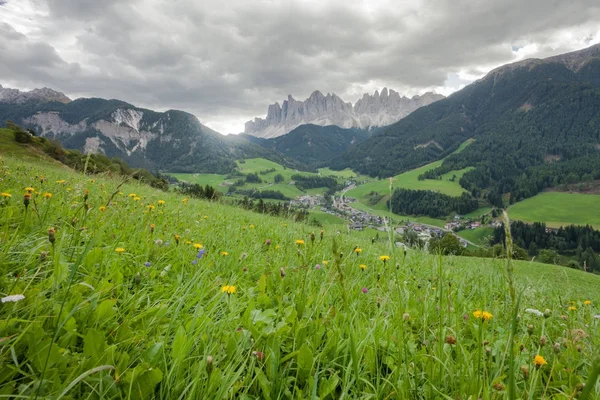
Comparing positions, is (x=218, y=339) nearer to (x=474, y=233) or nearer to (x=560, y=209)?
(x=474, y=233)

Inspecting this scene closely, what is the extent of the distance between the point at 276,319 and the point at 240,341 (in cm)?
52

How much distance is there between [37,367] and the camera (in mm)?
1282

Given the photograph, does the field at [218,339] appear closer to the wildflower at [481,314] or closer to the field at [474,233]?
the wildflower at [481,314]

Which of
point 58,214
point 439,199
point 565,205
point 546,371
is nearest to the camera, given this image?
point 546,371

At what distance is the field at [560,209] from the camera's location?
4444 inches

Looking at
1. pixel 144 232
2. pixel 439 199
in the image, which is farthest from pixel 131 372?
pixel 439 199

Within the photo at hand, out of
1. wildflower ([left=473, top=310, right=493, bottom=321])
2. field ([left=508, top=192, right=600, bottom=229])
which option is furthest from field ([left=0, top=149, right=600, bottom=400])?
field ([left=508, top=192, right=600, bottom=229])

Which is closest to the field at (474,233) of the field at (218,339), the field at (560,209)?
the field at (560,209)

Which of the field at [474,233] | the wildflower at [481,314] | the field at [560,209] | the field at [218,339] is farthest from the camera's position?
the field at [560,209]

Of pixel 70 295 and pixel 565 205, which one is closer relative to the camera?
pixel 70 295

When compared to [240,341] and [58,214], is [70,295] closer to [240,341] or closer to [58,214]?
[240,341]

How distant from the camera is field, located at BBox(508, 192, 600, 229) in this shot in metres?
113

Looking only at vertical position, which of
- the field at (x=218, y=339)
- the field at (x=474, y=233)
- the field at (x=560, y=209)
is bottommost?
the field at (x=474, y=233)

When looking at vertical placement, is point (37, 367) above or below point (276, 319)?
above
